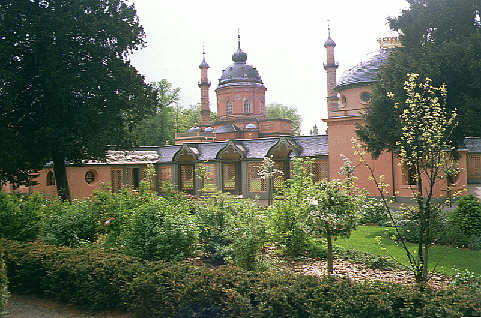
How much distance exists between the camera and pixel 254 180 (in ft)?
91.8

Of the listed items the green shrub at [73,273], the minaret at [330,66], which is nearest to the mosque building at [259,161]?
the green shrub at [73,273]

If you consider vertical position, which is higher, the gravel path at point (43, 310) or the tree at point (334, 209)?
the tree at point (334, 209)

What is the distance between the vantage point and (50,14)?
56.7 feet

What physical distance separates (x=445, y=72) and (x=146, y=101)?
1383 centimetres

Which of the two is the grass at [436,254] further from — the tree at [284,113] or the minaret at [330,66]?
the tree at [284,113]

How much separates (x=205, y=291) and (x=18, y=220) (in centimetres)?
742

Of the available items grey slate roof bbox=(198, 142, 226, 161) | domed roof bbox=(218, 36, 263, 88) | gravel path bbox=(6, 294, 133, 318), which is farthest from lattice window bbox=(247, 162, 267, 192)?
domed roof bbox=(218, 36, 263, 88)

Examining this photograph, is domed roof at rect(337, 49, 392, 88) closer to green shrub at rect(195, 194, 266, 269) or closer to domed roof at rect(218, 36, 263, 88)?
green shrub at rect(195, 194, 266, 269)

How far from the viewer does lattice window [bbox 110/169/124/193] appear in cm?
2922

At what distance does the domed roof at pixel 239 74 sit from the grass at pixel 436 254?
38.2 meters

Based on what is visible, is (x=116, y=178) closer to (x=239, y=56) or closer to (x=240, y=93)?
(x=240, y=93)

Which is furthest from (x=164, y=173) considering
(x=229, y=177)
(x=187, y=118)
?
(x=187, y=118)

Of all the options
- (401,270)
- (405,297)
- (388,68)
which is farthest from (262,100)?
(405,297)

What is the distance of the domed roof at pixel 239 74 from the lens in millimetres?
49906
